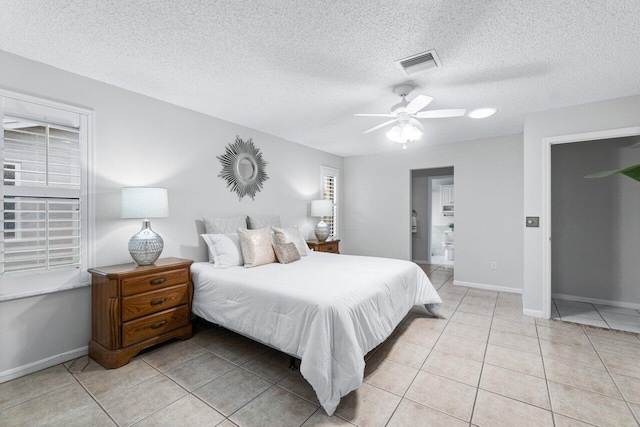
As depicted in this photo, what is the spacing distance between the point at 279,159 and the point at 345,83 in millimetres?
2104

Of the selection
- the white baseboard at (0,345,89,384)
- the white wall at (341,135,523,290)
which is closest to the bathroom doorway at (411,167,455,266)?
the white wall at (341,135,523,290)

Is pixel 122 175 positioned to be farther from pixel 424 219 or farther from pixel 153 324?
pixel 424 219

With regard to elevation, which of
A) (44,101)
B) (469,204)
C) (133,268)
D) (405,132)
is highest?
(44,101)

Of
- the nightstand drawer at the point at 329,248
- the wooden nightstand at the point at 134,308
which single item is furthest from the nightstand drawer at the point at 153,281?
the nightstand drawer at the point at 329,248

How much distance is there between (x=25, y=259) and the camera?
2209 mm

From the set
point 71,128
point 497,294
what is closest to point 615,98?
point 497,294

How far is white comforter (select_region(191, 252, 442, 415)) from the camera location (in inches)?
72.7

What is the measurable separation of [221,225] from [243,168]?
949mm

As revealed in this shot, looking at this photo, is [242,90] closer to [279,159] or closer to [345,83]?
[345,83]

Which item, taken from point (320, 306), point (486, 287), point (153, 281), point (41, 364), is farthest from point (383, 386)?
point (486, 287)

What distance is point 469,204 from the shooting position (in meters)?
4.78

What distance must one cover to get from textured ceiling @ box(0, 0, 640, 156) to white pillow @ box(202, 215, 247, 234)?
1316 millimetres

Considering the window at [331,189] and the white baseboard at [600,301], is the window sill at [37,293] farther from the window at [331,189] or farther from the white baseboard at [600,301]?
the white baseboard at [600,301]

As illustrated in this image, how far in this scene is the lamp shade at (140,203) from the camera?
2539 mm
